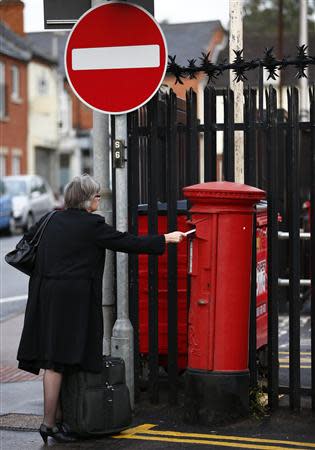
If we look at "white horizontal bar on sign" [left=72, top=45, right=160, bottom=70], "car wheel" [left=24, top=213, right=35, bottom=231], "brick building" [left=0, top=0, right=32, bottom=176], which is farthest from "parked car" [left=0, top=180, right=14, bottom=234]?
"white horizontal bar on sign" [left=72, top=45, right=160, bottom=70]

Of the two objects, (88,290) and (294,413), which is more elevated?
(88,290)

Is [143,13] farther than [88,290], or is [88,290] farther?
[143,13]

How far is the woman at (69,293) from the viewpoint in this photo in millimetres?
6027

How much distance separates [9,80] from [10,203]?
1498 cm

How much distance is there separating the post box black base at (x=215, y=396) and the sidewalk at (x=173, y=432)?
2.9 inches

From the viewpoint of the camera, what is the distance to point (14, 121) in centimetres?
4169

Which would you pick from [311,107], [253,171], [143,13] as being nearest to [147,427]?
[253,171]

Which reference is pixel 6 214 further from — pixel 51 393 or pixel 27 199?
pixel 51 393

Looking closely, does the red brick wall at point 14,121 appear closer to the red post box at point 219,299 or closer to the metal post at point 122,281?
the metal post at point 122,281

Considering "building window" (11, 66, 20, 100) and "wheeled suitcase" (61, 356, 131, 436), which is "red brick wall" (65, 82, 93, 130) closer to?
"building window" (11, 66, 20, 100)

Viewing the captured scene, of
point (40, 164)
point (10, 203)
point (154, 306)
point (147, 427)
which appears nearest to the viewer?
point (147, 427)

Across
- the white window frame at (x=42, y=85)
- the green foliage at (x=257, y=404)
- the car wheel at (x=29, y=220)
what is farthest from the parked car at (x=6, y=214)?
the green foliage at (x=257, y=404)

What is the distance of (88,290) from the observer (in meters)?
6.07

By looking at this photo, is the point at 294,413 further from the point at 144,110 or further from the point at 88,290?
the point at 144,110
